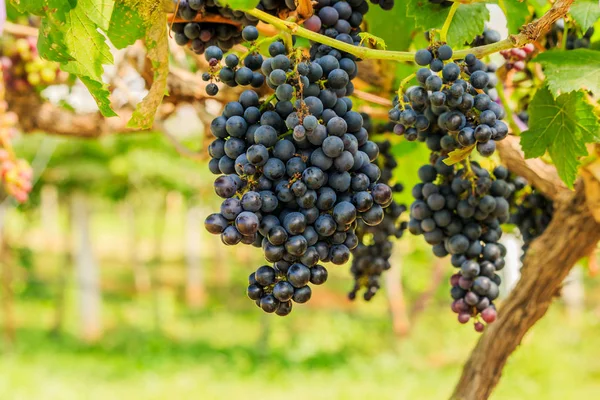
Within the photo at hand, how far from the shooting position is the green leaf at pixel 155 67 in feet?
3.17

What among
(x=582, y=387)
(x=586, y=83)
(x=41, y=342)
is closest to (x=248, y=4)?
(x=586, y=83)

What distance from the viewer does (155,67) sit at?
0.97 metres

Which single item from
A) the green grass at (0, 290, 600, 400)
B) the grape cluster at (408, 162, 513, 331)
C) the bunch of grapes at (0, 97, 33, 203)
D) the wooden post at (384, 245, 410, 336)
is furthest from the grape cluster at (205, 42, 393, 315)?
the wooden post at (384, 245, 410, 336)

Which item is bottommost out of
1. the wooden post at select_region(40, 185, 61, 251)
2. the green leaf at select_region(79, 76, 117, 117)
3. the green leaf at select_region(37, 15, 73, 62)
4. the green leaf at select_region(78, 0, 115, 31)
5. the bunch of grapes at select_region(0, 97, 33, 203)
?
the wooden post at select_region(40, 185, 61, 251)

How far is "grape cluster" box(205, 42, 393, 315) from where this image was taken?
776 millimetres

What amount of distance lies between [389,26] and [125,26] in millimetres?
553

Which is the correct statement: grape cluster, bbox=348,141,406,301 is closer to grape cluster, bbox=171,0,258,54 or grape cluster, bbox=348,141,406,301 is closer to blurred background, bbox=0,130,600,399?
Answer: grape cluster, bbox=171,0,258,54

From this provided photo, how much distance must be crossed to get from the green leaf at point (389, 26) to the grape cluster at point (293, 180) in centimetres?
45

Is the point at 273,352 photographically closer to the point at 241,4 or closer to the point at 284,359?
the point at 284,359

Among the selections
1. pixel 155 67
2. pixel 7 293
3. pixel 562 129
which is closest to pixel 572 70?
pixel 562 129

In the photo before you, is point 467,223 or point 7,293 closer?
point 467,223

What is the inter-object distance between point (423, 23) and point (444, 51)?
0.20 meters

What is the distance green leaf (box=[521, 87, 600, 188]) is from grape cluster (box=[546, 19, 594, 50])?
31cm

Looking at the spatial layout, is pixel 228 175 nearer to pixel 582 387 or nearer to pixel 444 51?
pixel 444 51
